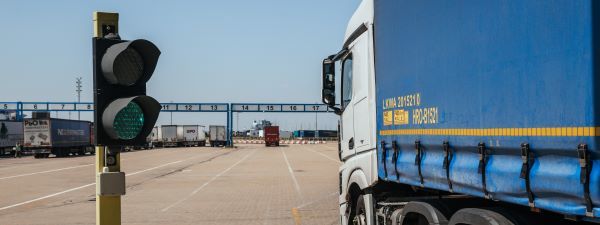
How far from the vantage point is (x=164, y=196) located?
18328mm

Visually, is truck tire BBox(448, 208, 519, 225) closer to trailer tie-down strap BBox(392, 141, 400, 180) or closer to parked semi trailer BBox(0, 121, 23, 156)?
trailer tie-down strap BBox(392, 141, 400, 180)

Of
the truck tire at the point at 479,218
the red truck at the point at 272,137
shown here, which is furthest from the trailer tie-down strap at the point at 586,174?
the red truck at the point at 272,137

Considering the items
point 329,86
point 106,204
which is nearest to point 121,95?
point 106,204

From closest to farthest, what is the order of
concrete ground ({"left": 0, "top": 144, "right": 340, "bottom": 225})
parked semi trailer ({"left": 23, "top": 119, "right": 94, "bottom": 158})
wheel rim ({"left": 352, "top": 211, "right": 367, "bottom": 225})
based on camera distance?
wheel rim ({"left": 352, "top": 211, "right": 367, "bottom": 225}) < concrete ground ({"left": 0, "top": 144, "right": 340, "bottom": 225}) < parked semi trailer ({"left": 23, "top": 119, "right": 94, "bottom": 158})

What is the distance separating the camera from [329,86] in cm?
861

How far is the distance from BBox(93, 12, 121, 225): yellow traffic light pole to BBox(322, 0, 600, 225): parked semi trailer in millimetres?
2419

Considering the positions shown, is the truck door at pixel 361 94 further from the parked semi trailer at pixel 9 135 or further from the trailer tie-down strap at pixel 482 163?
the parked semi trailer at pixel 9 135

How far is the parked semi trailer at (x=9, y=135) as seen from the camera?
58.9 metres

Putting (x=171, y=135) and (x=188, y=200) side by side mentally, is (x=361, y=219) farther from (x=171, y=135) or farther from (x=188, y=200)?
(x=171, y=135)

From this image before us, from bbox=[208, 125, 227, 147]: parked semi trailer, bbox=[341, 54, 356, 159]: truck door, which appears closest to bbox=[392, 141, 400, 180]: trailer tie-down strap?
bbox=[341, 54, 356, 159]: truck door

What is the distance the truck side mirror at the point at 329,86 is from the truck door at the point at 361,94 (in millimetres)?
→ 862

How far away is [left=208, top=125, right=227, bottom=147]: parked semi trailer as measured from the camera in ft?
303

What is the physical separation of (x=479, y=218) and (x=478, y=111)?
2.44ft

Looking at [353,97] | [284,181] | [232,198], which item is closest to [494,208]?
[353,97]
